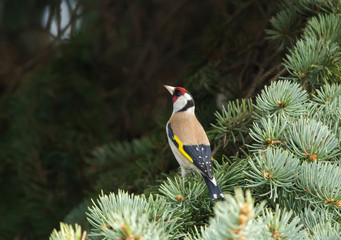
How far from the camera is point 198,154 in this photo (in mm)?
1841

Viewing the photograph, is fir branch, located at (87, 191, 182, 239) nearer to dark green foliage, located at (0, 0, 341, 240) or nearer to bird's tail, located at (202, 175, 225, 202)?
dark green foliage, located at (0, 0, 341, 240)

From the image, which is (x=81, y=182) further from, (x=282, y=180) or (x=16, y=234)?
(x=282, y=180)

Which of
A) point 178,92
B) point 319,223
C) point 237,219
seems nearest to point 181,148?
point 178,92

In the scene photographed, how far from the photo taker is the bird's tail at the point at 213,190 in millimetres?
1425

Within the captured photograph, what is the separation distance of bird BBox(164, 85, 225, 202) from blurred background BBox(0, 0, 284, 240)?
0.12 meters

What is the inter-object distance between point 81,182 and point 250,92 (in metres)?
1.41

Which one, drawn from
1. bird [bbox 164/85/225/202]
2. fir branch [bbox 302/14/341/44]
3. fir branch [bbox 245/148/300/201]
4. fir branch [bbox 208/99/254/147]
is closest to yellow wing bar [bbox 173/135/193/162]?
bird [bbox 164/85/225/202]

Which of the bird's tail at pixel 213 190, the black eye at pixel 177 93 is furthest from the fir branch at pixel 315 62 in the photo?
the black eye at pixel 177 93

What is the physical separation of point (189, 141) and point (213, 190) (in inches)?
23.4

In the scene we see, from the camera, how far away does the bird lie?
1622 millimetres

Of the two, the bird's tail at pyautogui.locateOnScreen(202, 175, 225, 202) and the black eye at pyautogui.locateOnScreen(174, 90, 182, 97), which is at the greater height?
the black eye at pyautogui.locateOnScreen(174, 90, 182, 97)

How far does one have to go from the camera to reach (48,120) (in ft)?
9.58

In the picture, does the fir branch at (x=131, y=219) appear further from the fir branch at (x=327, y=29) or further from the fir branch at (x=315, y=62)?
the fir branch at (x=327, y=29)

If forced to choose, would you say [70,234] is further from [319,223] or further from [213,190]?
[319,223]
